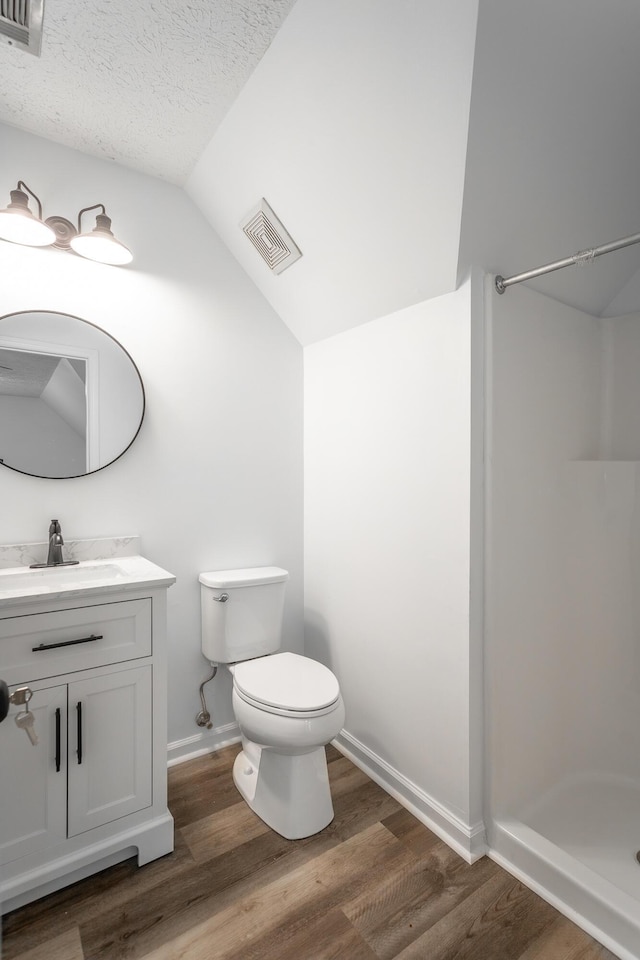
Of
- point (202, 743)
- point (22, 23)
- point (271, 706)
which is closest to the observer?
point (22, 23)

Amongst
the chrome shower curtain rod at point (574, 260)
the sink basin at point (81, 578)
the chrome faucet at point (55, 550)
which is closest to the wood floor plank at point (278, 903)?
the sink basin at point (81, 578)

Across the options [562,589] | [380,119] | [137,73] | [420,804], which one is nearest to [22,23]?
[137,73]

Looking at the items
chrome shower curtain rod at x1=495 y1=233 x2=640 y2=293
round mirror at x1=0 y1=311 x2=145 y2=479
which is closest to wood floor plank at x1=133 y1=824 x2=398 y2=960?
round mirror at x1=0 y1=311 x2=145 y2=479

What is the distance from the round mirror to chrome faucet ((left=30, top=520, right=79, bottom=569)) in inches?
7.8

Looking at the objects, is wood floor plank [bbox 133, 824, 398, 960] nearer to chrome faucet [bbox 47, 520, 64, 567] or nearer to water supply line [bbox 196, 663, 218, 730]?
water supply line [bbox 196, 663, 218, 730]

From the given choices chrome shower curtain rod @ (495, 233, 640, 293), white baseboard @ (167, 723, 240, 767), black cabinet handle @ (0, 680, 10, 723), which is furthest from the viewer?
white baseboard @ (167, 723, 240, 767)

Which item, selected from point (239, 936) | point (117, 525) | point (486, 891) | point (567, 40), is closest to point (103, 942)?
point (239, 936)

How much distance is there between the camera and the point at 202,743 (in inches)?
81.2

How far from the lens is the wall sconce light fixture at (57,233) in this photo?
150 cm

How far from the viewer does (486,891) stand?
138 centimetres

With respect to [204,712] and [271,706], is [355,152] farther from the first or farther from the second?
[204,712]

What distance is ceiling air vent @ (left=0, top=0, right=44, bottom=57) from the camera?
1.25 metres

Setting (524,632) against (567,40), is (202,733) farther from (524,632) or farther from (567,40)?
(567,40)

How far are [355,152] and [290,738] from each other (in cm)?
190
